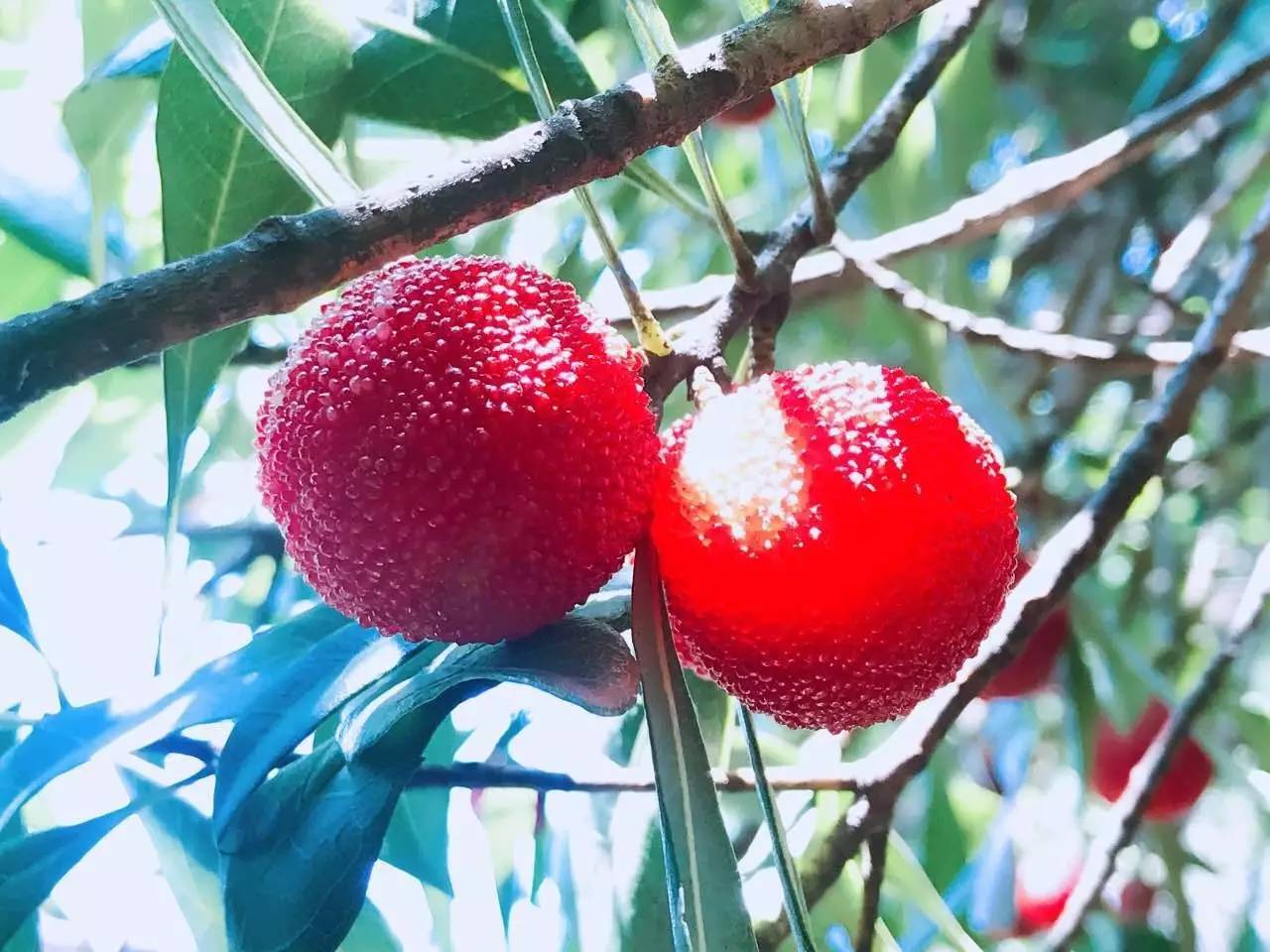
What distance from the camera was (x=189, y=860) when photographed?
693 millimetres

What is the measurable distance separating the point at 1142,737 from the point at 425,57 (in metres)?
1.06

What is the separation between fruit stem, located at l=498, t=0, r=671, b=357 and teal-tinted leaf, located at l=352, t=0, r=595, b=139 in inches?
4.6

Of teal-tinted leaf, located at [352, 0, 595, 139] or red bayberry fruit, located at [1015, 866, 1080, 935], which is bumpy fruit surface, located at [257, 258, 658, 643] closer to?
teal-tinted leaf, located at [352, 0, 595, 139]

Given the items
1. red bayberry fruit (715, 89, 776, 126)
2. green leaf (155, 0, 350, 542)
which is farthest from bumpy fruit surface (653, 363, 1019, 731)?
red bayberry fruit (715, 89, 776, 126)

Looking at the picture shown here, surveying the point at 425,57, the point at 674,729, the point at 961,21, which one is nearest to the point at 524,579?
the point at 674,729

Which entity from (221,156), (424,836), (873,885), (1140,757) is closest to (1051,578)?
(873,885)

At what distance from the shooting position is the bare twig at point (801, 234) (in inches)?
19.3

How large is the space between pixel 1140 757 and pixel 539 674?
3.51 feet

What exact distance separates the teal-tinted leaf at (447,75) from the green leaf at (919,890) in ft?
1.84

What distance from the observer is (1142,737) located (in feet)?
3.93

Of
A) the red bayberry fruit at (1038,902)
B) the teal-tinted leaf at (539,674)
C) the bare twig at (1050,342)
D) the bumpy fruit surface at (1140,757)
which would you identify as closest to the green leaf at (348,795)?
the teal-tinted leaf at (539,674)

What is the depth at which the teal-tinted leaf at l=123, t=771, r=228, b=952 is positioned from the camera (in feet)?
2.26

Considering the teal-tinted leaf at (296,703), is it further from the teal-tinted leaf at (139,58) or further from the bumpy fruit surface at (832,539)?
the teal-tinted leaf at (139,58)

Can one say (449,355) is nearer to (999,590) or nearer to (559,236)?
(999,590)
